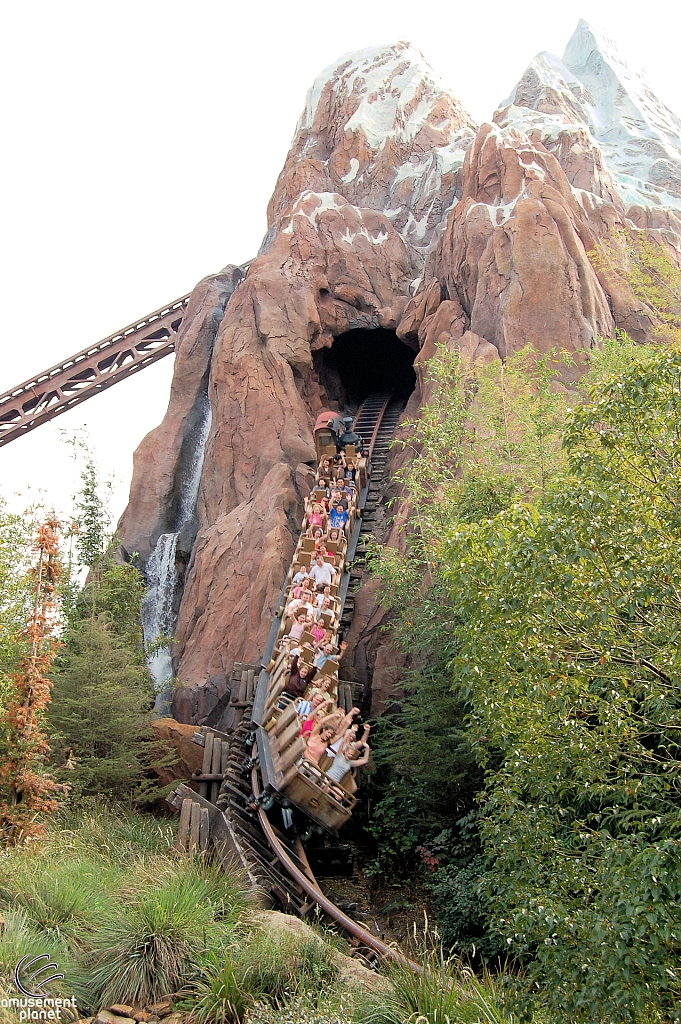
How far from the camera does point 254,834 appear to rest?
10.2m

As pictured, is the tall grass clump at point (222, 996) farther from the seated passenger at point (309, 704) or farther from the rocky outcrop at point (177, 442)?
the rocky outcrop at point (177, 442)

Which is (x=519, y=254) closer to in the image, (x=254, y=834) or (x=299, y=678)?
(x=299, y=678)

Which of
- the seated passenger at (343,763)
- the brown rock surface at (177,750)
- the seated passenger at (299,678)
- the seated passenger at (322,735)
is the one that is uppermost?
the seated passenger at (299,678)

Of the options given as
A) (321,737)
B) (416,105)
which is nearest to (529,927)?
(321,737)

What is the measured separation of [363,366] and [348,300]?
3.02 meters

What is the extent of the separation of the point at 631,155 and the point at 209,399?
23601 millimetres

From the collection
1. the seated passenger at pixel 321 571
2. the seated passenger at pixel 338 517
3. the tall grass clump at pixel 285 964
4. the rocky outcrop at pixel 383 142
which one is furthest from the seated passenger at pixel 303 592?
the rocky outcrop at pixel 383 142

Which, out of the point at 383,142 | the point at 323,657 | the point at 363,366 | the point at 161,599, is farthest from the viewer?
the point at 383,142

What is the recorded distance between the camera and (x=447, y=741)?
11211mm

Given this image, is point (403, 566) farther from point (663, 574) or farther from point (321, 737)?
point (663, 574)

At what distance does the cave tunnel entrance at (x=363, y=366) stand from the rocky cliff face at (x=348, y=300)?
0.46 feet

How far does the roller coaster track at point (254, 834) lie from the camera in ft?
26.3

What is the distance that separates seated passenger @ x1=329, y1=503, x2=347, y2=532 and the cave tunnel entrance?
7.38m

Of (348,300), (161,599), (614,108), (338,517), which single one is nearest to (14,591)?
(338,517)
